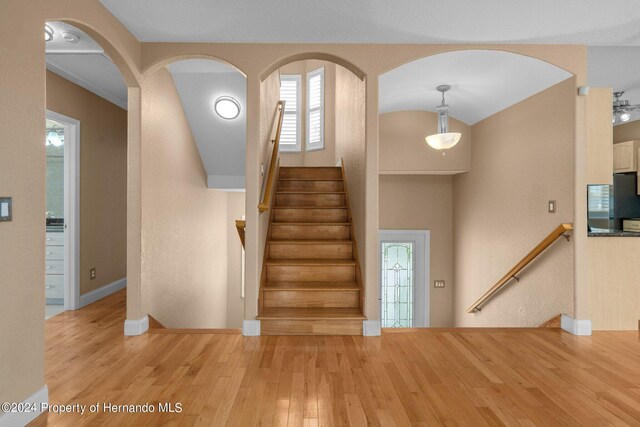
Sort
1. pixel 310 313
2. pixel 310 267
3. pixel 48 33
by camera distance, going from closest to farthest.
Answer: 1. pixel 48 33
2. pixel 310 313
3. pixel 310 267

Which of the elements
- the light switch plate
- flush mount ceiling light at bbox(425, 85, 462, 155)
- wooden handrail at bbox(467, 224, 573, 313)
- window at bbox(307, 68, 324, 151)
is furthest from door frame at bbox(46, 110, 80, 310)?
wooden handrail at bbox(467, 224, 573, 313)

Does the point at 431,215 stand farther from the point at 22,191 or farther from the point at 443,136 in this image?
the point at 22,191

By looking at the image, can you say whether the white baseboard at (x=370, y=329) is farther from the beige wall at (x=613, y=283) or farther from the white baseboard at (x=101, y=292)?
the white baseboard at (x=101, y=292)

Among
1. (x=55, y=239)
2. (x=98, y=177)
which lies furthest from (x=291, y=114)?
A: (x=55, y=239)

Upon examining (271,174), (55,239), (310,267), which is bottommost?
(310,267)

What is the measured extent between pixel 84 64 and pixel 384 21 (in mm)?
2935

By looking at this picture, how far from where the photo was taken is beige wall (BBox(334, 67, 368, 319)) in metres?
3.58

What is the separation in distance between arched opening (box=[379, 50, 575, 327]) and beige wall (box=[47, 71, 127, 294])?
336 cm

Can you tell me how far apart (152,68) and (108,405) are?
2674 millimetres

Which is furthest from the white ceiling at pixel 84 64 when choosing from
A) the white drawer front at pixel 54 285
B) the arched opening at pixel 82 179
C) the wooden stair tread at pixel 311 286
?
the wooden stair tread at pixel 311 286

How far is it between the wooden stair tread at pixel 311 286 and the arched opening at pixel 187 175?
1164 mm

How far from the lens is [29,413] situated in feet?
6.75

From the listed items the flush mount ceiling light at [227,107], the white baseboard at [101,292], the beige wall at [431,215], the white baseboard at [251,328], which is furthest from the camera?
the beige wall at [431,215]

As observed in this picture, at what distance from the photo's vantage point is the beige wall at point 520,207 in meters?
3.64
